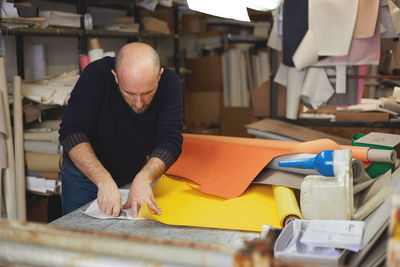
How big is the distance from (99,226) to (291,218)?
584 millimetres

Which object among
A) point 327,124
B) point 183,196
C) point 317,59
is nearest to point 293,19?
point 317,59

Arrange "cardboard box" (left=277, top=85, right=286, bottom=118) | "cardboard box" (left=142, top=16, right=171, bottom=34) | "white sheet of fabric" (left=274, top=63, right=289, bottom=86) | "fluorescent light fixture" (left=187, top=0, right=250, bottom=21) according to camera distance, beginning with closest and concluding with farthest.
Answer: "fluorescent light fixture" (left=187, top=0, right=250, bottom=21)
"white sheet of fabric" (left=274, top=63, right=289, bottom=86)
"cardboard box" (left=277, top=85, right=286, bottom=118)
"cardboard box" (left=142, top=16, right=171, bottom=34)

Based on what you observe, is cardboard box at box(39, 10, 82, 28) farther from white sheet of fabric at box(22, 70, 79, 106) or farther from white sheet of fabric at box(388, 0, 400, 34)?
white sheet of fabric at box(388, 0, 400, 34)

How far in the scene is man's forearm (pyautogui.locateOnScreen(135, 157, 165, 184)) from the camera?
1.50 meters

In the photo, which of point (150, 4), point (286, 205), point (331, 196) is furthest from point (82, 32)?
point (331, 196)

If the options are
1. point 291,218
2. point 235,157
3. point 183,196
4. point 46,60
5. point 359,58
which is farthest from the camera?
point 46,60

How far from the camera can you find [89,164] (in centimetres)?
161

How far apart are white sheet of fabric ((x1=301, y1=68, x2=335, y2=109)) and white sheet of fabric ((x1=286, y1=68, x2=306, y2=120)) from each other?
0.11 feet

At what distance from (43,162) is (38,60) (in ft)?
2.99

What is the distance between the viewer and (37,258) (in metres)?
0.62

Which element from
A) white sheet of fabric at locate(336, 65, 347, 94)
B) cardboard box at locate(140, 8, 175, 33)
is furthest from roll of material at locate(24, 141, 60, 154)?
cardboard box at locate(140, 8, 175, 33)

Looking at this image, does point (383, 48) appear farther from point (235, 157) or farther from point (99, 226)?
point (99, 226)

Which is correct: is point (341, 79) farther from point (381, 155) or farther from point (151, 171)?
point (151, 171)

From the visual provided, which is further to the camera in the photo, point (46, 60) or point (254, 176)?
point (46, 60)
